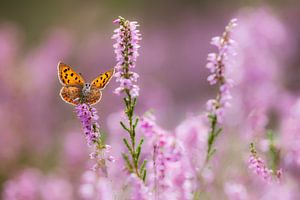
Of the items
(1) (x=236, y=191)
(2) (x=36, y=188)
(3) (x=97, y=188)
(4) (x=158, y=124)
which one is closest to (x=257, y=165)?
(1) (x=236, y=191)

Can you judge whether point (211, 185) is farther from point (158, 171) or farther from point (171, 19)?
point (171, 19)

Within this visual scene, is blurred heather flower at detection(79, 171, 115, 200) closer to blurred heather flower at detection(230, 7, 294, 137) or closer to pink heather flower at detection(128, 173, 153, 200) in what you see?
pink heather flower at detection(128, 173, 153, 200)

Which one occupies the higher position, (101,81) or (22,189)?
(101,81)

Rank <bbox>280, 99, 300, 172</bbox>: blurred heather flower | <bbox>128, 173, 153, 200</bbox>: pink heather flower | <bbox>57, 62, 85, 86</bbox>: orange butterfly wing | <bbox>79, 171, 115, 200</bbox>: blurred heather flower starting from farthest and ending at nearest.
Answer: <bbox>280, 99, 300, 172</bbox>: blurred heather flower, <bbox>79, 171, 115, 200</bbox>: blurred heather flower, <bbox>57, 62, 85, 86</bbox>: orange butterfly wing, <bbox>128, 173, 153, 200</bbox>: pink heather flower

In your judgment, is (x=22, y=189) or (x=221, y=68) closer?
(x=221, y=68)

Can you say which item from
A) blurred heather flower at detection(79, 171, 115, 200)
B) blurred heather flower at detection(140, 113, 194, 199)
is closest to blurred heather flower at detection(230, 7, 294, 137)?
blurred heather flower at detection(79, 171, 115, 200)

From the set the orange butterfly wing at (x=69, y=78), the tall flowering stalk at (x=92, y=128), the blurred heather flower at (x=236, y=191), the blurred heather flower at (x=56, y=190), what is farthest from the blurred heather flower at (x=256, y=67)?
the tall flowering stalk at (x=92, y=128)

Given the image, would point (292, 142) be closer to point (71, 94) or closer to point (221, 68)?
point (221, 68)
